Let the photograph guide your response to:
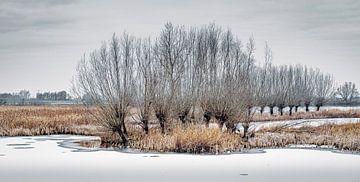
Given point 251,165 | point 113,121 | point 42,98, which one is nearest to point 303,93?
point 113,121

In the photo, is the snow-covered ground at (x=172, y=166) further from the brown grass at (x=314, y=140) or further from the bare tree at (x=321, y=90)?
the bare tree at (x=321, y=90)

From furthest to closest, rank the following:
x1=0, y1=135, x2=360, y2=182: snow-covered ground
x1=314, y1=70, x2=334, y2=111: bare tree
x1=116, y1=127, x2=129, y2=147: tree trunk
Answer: x1=314, y1=70, x2=334, y2=111: bare tree
x1=116, y1=127, x2=129, y2=147: tree trunk
x1=0, y1=135, x2=360, y2=182: snow-covered ground

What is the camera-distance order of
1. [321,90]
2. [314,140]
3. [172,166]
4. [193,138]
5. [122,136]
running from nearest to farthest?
[172,166], [193,138], [122,136], [314,140], [321,90]

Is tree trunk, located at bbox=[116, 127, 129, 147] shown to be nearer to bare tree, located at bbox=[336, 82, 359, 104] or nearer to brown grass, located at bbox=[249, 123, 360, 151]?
brown grass, located at bbox=[249, 123, 360, 151]

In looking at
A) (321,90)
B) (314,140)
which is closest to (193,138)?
(314,140)

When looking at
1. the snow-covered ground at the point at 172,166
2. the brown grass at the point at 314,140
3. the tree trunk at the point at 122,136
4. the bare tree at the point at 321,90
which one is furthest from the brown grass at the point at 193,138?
the bare tree at the point at 321,90

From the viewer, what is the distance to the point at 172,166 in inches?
447

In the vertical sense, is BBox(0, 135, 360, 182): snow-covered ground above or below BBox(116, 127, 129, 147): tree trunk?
below

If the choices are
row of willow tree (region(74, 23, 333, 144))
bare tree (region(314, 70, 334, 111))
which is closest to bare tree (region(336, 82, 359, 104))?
bare tree (region(314, 70, 334, 111))

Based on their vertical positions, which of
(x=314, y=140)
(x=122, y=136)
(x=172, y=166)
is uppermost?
(x=122, y=136)

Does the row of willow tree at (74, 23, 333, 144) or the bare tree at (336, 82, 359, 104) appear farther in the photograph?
the bare tree at (336, 82, 359, 104)

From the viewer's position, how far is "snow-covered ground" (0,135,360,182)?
9.75 metres

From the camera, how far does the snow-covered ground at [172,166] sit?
975 centimetres

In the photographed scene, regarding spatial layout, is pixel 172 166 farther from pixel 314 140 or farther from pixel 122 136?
pixel 314 140
